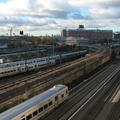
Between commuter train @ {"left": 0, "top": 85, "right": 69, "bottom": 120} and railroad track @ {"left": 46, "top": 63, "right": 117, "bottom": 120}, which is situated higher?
commuter train @ {"left": 0, "top": 85, "right": 69, "bottom": 120}

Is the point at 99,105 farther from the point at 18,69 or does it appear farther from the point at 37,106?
the point at 18,69

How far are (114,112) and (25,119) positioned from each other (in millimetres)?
9917

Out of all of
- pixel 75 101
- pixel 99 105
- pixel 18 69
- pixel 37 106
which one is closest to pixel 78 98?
pixel 75 101

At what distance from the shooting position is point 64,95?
1884cm

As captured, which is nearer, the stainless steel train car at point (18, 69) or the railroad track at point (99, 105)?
the railroad track at point (99, 105)

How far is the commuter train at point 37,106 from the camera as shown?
40.3ft

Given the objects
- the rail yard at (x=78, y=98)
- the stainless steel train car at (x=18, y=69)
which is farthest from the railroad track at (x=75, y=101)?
the stainless steel train car at (x=18, y=69)

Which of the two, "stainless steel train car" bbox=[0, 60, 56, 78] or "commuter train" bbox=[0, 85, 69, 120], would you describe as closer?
"commuter train" bbox=[0, 85, 69, 120]

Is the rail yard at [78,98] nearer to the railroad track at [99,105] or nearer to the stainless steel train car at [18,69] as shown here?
the railroad track at [99,105]

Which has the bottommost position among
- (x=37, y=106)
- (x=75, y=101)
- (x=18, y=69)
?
(x=75, y=101)

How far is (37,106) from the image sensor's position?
46.3 feet

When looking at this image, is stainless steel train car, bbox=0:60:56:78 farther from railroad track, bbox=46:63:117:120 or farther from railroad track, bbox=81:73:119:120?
railroad track, bbox=81:73:119:120

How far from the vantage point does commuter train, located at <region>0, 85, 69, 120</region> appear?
40.3 feet

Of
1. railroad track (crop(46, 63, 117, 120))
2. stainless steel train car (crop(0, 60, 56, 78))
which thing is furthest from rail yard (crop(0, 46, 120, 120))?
stainless steel train car (crop(0, 60, 56, 78))
